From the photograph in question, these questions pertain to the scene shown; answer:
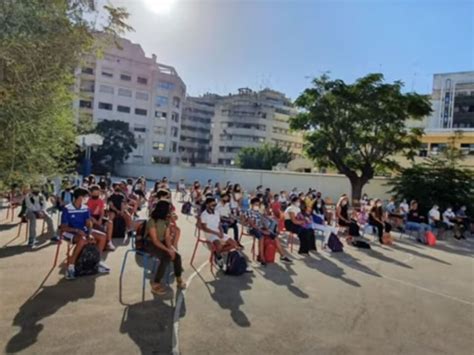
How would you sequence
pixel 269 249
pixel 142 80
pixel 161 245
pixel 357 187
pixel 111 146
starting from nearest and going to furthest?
pixel 161 245, pixel 269 249, pixel 357 187, pixel 111 146, pixel 142 80

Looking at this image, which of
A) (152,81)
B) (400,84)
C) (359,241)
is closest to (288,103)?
(152,81)

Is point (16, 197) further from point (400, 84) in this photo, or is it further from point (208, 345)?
point (400, 84)

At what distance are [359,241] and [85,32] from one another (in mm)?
8515

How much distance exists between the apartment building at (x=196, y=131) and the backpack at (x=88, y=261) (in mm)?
76093

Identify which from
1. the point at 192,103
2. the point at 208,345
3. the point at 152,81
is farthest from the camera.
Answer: the point at 192,103

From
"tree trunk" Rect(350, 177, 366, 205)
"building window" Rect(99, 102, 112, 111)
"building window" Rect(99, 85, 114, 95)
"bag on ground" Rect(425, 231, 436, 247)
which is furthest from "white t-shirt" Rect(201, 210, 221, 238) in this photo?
"building window" Rect(99, 85, 114, 95)

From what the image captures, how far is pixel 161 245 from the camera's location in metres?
5.62

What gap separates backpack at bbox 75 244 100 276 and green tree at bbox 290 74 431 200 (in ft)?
65.8

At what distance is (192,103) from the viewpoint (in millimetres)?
86000

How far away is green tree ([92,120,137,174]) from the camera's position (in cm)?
4766

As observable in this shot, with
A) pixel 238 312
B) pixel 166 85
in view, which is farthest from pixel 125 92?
pixel 238 312

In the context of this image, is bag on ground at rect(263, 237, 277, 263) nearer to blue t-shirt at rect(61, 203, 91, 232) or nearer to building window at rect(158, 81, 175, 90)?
blue t-shirt at rect(61, 203, 91, 232)

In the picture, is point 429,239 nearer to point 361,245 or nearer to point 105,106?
point 361,245

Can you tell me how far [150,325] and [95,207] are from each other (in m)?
4.31
